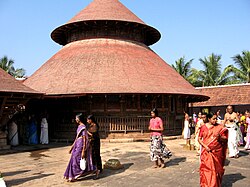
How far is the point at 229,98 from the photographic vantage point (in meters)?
22.7

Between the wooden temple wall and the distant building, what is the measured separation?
28.8ft

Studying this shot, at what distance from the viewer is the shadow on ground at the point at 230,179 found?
217 inches

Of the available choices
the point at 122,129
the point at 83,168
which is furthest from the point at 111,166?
the point at 122,129

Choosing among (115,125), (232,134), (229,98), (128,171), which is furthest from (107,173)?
(229,98)

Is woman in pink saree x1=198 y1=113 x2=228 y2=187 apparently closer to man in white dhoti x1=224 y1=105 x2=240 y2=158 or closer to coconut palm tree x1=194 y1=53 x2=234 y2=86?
man in white dhoti x1=224 y1=105 x2=240 y2=158

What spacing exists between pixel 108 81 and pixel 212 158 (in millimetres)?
9059

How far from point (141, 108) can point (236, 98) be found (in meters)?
12.0

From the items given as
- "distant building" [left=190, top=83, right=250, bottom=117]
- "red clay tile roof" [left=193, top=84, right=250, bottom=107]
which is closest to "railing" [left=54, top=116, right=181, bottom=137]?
"distant building" [left=190, top=83, right=250, bottom=117]

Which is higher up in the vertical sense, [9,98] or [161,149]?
[9,98]

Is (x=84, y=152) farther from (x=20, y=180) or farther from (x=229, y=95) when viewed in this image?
(x=229, y=95)

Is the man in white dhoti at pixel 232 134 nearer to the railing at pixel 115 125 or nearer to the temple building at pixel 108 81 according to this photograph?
the temple building at pixel 108 81

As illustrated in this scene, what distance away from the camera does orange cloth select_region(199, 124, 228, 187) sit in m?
4.84

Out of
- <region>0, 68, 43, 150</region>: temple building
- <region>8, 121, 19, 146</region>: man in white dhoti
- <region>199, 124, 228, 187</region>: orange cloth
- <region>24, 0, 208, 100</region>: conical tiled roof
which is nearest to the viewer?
<region>199, 124, 228, 187</region>: orange cloth

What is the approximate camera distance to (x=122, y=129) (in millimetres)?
13227
